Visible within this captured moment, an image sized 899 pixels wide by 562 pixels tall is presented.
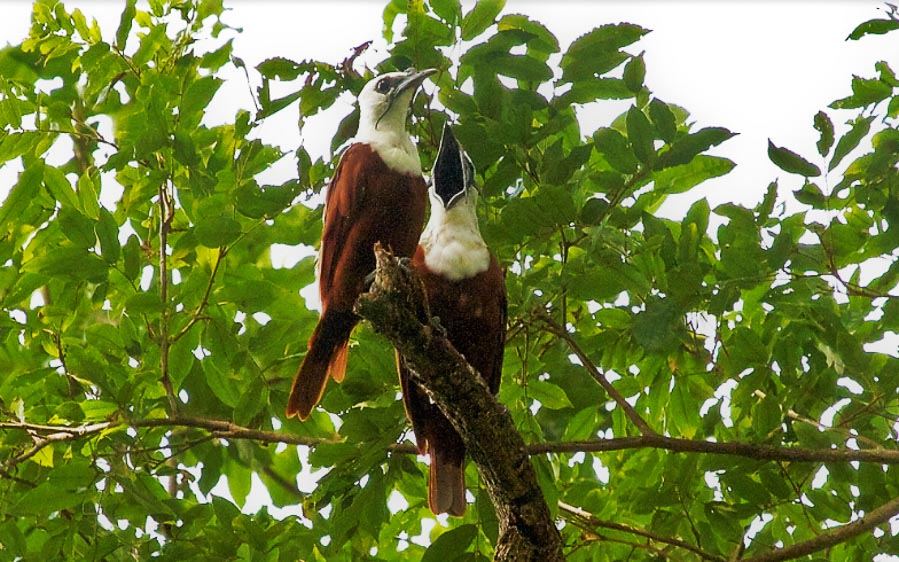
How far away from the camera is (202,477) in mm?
Answer: 4457

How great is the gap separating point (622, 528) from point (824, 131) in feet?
4.79

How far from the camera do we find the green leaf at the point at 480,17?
11.4 feet

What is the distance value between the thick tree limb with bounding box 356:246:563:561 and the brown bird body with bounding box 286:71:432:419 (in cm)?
94

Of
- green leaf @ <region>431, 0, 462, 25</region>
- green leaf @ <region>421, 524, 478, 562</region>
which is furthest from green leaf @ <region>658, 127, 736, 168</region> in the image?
green leaf @ <region>421, 524, 478, 562</region>

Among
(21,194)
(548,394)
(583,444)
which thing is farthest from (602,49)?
(21,194)

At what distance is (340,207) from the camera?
12.4 ft

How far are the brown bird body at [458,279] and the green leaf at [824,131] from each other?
3.64 ft

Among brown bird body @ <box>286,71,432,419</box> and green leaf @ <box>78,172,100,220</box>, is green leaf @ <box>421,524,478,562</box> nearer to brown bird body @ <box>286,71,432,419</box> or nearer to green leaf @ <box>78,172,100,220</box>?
brown bird body @ <box>286,71,432,419</box>

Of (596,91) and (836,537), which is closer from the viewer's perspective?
(836,537)

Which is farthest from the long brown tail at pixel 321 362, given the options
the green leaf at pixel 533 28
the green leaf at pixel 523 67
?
the green leaf at pixel 533 28

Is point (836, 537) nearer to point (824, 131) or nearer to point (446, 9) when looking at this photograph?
point (824, 131)

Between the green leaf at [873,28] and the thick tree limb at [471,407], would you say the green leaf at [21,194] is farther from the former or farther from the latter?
the green leaf at [873,28]

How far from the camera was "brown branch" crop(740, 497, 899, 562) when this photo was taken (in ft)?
10.5

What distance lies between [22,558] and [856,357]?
2.88 meters
